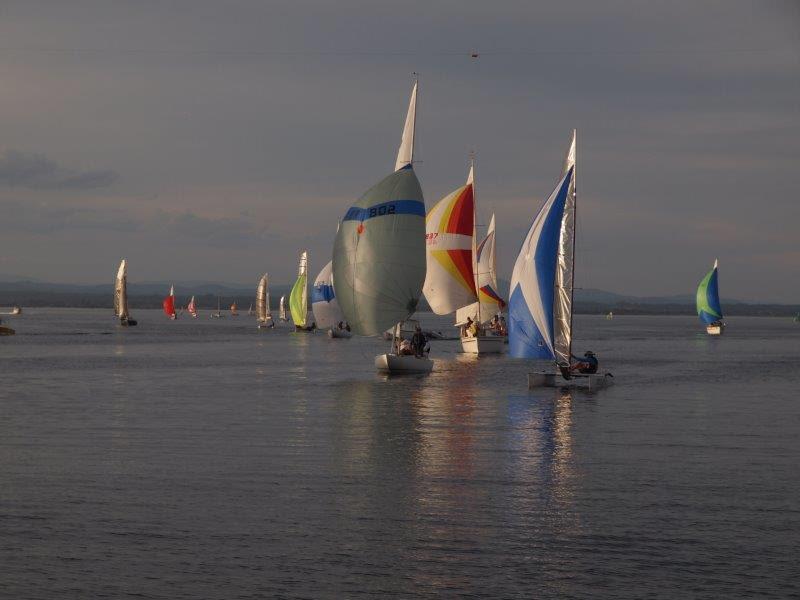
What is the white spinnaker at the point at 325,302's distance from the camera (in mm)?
100750

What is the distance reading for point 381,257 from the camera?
5019 centimetres

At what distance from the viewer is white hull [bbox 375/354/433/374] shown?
2052 inches

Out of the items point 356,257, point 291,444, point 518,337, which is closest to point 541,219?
point 518,337

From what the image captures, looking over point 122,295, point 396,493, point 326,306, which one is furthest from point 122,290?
point 396,493

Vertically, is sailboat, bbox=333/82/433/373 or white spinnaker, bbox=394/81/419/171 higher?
white spinnaker, bbox=394/81/419/171

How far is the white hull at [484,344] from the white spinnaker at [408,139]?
22757 millimetres

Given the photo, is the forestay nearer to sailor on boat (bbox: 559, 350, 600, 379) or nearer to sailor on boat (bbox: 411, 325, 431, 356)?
sailor on boat (bbox: 411, 325, 431, 356)

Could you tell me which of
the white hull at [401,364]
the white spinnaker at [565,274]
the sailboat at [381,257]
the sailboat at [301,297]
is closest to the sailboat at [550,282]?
the white spinnaker at [565,274]

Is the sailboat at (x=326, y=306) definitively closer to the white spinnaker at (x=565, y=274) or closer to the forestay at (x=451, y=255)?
the forestay at (x=451, y=255)

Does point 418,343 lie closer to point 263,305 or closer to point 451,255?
point 451,255

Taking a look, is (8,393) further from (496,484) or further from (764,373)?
(764,373)

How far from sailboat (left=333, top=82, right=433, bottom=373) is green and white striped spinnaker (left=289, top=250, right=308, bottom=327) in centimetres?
6592

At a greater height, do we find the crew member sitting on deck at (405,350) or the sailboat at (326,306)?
the sailboat at (326,306)

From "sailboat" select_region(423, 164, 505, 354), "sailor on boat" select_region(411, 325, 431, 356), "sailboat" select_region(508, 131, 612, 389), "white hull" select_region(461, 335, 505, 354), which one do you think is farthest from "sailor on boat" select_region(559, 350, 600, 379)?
"white hull" select_region(461, 335, 505, 354)
